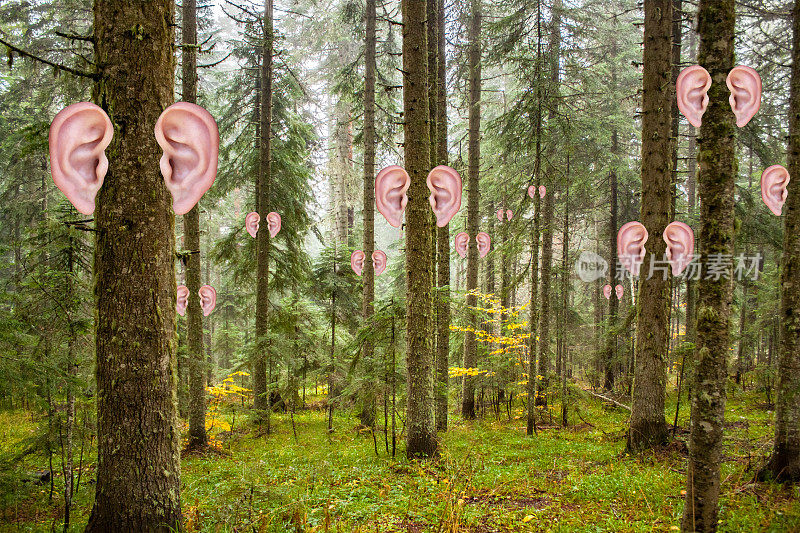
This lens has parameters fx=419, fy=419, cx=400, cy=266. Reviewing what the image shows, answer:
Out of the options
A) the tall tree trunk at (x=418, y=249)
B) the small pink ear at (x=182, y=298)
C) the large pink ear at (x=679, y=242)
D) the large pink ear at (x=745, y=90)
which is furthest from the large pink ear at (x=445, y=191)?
the small pink ear at (x=182, y=298)

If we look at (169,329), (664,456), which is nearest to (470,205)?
(664,456)

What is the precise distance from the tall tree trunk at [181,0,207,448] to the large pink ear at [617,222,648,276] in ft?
25.4

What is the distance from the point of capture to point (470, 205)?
12.0 meters

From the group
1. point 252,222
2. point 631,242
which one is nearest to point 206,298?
point 252,222

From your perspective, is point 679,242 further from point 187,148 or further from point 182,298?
point 182,298

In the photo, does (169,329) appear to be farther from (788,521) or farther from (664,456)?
(664,456)

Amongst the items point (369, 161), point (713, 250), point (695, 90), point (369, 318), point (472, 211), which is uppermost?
point (369, 161)

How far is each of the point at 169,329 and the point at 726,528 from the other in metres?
6.09

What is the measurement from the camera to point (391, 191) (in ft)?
15.8

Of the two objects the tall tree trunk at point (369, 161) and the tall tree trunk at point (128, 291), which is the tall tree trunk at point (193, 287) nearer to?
the tall tree trunk at point (369, 161)

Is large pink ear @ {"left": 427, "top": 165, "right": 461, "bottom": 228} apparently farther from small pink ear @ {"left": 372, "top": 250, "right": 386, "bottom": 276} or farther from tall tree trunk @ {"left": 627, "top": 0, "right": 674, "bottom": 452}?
small pink ear @ {"left": 372, "top": 250, "right": 386, "bottom": 276}

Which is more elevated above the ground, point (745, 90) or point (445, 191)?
point (745, 90)

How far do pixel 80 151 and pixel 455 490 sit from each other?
544 centimetres

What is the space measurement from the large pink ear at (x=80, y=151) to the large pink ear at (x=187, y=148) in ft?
1.17
